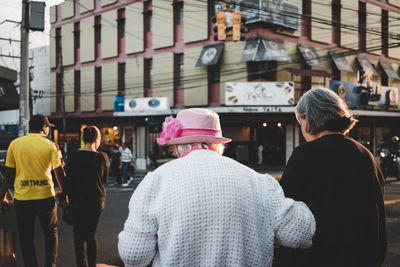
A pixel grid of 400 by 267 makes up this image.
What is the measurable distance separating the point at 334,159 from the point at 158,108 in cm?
2088

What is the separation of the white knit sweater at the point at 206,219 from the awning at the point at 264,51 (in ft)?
57.5

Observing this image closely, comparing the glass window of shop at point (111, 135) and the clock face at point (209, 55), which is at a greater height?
the clock face at point (209, 55)

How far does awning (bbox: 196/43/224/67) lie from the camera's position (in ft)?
66.0

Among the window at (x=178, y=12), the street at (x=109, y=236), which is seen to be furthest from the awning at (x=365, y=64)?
the street at (x=109, y=236)

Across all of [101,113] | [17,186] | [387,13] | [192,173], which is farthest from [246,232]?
[387,13]

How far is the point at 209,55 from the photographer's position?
20.5m

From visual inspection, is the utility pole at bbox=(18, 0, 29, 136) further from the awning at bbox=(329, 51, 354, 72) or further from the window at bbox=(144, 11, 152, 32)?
the awning at bbox=(329, 51, 354, 72)

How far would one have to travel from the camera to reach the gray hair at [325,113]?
2.17 meters

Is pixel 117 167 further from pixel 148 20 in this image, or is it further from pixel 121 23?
pixel 121 23

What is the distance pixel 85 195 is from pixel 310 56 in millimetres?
19403

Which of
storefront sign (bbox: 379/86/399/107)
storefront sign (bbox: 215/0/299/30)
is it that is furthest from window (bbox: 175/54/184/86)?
storefront sign (bbox: 379/86/399/107)

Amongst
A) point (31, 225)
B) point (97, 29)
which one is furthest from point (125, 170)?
point (97, 29)

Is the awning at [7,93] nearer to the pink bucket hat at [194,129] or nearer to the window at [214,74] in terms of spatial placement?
the pink bucket hat at [194,129]

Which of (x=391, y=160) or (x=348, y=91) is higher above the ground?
(x=348, y=91)
